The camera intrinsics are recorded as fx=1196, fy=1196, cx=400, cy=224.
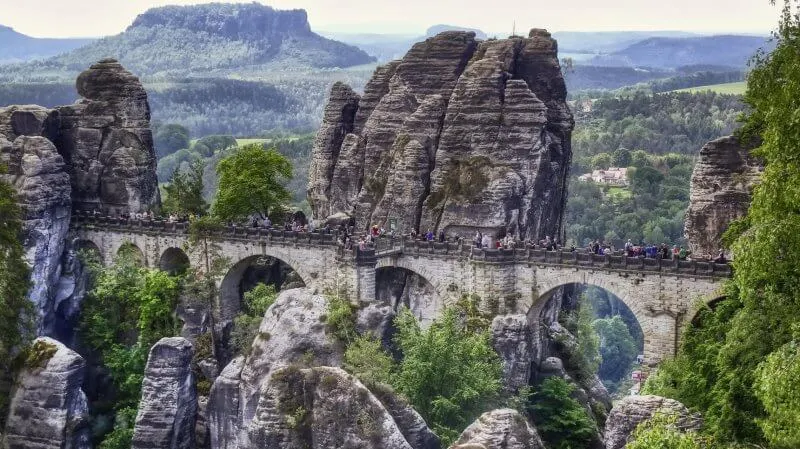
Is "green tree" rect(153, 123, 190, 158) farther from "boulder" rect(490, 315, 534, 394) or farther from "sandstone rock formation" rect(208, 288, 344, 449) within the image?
"boulder" rect(490, 315, 534, 394)

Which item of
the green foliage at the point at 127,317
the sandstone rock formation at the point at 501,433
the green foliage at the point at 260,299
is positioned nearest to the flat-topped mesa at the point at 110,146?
the green foliage at the point at 127,317

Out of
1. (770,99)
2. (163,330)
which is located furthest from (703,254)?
(163,330)

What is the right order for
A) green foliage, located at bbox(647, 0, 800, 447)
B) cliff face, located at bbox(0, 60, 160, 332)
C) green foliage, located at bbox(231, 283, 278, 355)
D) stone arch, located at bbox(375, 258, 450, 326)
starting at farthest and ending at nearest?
cliff face, located at bbox(0, 60, 160, 332) < stone arch, located at bbox(375, 258, 450, 326) < green foliage, located at bbox(231, 283, 278, 355) < green foliage, located at bbox(647, 0, 800, 447)

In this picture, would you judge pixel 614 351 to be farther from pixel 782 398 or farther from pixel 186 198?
pixel 782 398

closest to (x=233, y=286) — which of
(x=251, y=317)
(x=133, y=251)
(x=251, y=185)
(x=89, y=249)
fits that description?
(x=251, y=317)

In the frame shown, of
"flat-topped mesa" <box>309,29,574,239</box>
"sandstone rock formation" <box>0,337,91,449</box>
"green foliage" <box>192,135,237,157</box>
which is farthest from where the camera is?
"green foliage" <box>192,135,237,157</box>

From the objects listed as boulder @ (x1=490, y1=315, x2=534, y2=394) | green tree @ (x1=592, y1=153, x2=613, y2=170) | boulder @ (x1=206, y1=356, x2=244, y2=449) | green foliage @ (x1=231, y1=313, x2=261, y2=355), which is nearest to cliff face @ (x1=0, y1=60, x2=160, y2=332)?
green foliage @ (x1=231, y1=313, x2=261, y2=355)
